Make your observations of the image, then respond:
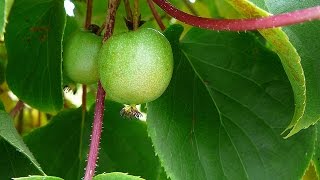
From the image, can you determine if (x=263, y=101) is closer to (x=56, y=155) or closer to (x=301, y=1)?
(x=301, y=1)

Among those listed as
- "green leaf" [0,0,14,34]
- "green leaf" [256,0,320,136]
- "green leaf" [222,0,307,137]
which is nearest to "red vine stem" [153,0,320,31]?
"green leaf" [222,0,307,137]

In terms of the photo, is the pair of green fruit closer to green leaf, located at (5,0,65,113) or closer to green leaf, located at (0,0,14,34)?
green leaf, located at (0,0,14,34)

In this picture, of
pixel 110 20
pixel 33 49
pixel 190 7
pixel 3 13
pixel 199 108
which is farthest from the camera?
pixel 190 7

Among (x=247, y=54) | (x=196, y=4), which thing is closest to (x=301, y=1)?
(x=247, y=54)

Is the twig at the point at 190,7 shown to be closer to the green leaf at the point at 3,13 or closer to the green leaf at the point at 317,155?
the green leaf at the point at 317,155

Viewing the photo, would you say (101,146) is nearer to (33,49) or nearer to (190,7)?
(33,49)

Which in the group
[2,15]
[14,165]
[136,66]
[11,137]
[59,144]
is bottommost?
[59,144]

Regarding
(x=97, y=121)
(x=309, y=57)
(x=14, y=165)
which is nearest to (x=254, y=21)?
(x=309, y=57)

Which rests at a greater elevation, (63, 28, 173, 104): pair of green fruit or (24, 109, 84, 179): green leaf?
(63, 28, 173, 104): pair of green fruit
